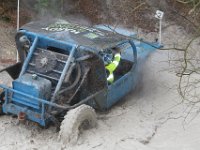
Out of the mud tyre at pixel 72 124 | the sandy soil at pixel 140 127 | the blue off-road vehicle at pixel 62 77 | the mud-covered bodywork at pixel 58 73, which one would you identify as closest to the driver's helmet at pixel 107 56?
the blue off-road vehicle at pixel 62 77

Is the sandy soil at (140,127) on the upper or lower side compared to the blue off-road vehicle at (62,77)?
lower

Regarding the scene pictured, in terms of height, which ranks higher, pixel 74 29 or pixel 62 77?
pixel 74 29

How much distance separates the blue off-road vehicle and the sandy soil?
23 centimetres

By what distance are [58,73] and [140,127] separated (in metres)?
1.67

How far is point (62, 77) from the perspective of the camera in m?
7.73

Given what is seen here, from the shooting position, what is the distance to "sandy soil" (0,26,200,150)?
25.1 ft

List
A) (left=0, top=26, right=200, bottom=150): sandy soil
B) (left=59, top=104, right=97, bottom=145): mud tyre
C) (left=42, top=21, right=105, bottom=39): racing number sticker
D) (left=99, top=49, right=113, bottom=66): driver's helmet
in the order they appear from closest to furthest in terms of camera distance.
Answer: (left=59, top=104, right=97, bottom=145): mud tyre
(left=0, top=26, right=200, bottom=150): sandy soil
(left=42, top=21, right=105, bottom=39): racing number sticker
(left=99, top=49, right=113, bottom=66): driver's helmet

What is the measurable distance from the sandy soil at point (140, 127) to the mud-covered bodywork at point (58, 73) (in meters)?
0.31

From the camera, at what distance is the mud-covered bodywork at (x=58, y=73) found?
7.70 meters

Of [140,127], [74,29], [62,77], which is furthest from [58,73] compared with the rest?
[140,127]

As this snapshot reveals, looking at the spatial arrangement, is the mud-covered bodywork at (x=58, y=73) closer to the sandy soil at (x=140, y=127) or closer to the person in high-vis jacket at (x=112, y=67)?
the person in high-vis jacket at (x=112, y=67)

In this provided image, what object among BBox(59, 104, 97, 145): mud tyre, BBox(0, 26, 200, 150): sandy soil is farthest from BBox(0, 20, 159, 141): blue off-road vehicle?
BBox(0, 26, 200, 150): sandy soil

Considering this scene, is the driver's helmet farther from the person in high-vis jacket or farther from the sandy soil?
the sandy soil

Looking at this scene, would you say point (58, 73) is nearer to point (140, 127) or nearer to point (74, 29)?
point (74, 29)
